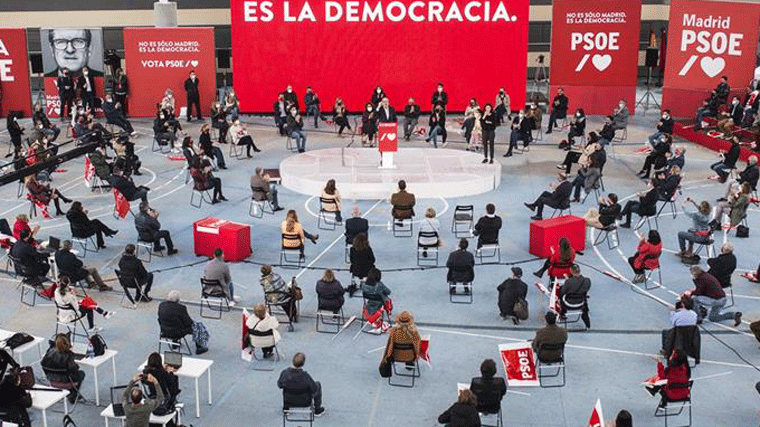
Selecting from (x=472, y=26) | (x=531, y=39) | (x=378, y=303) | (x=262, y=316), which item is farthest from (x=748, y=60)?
(x=262, y=316)

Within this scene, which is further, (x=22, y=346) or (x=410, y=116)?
(x=410, y=116)

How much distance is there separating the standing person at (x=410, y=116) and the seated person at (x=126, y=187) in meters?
10.6

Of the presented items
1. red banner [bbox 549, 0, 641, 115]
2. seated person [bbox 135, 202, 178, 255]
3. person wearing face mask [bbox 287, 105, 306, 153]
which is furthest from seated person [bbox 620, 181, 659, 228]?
red banner [bbox 549, 0, 641, 115]

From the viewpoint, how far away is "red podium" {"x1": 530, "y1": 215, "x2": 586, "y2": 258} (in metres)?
18.6

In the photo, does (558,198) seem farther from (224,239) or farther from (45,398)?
(45,398)

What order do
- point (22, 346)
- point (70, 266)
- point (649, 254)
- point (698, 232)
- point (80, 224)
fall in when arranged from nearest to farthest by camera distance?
point (22, 346) → point (70, 266) → point (649, 254) → point (698, 232) → point (80, 224)

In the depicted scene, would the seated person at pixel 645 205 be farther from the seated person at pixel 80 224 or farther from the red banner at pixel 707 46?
the red banner at pixel 707 46

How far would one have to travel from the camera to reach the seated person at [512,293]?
1535 centimetres


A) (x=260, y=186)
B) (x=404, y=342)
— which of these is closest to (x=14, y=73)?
(x=260, y=186)

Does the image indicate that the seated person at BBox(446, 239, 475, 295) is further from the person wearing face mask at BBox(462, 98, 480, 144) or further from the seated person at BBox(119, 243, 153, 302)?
the person wearing face mask at BBox(462, 98, 480, 144)

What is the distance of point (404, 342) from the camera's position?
13.2 meters

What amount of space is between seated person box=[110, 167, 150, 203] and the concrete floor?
65cm

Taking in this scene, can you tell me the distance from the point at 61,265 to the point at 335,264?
504cm

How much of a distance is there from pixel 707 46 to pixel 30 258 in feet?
78.9
